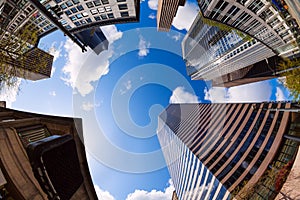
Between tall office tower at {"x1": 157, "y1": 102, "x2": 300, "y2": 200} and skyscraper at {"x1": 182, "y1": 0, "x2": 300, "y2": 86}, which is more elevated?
skyscraper at {"x1": 182, "y1": 0, "x2": 300, "y2": 86}

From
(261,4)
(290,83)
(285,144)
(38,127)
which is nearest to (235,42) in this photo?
(261,4)

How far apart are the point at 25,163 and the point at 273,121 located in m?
49.3

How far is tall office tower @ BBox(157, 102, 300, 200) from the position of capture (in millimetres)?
28656

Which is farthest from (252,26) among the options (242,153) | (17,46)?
(17,46)

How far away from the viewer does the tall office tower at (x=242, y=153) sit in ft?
94.0

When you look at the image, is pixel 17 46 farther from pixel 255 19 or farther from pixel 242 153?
pixel 255 19

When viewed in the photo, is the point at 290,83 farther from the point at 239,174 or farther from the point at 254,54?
the point at 254,54

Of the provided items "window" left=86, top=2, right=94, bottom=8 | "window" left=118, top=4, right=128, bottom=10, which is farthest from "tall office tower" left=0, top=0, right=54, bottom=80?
"window" left=118, top=4, right=128, bottom=10

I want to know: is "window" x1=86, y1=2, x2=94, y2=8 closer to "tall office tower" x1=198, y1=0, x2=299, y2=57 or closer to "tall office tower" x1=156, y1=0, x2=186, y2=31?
"tall office tower" x1=198, y1=0, x2=299, y2=57

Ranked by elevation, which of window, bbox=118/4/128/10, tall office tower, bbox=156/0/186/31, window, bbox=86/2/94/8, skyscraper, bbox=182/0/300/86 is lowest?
skyscraper, bbox=182/0/300/86

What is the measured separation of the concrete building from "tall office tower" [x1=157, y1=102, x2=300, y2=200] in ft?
67.6

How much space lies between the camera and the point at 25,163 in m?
9.88

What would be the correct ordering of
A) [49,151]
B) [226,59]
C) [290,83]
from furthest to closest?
1. [226,59]
2. [290,83]
3. [49,151]

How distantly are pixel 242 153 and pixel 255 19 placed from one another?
4279cm
